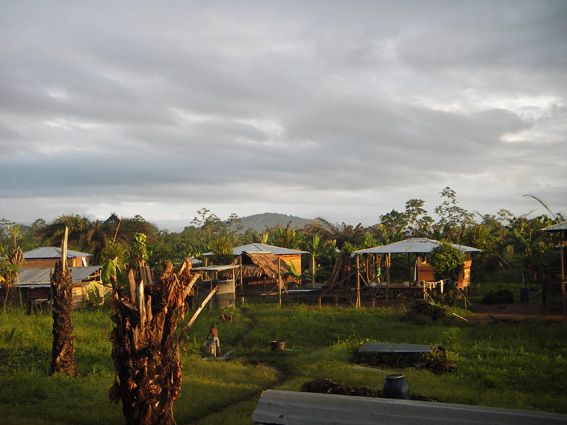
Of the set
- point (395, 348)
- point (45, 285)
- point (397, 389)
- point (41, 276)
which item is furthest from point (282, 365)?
point (41, 276)

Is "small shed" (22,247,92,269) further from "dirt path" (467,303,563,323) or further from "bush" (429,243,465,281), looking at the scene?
"dirt path" (467,303,563,323)

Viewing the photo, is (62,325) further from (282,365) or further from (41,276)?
(41,276)

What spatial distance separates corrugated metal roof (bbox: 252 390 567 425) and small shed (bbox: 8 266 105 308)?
1902cm

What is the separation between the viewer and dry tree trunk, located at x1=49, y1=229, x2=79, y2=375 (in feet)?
42.9

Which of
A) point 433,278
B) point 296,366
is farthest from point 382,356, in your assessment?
point 433,278

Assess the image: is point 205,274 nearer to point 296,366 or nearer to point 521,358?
point 296,366

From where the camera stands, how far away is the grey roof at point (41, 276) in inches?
995

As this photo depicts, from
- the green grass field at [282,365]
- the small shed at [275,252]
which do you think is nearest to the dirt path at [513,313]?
the green grass field at [282,365]

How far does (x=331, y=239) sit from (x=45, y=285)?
2632 centimetres

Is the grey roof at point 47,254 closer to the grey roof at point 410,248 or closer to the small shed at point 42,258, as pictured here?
the small shed at point 42,258

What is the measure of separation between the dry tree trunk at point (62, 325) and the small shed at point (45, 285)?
1123 cm

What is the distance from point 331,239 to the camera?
149 feet

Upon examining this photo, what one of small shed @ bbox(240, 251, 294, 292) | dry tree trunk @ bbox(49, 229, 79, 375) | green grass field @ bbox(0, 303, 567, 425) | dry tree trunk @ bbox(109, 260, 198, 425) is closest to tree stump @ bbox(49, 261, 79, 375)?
dry tree trunk @ bbox(49, 229, 79, 375)

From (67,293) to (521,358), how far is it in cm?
A: 1259
